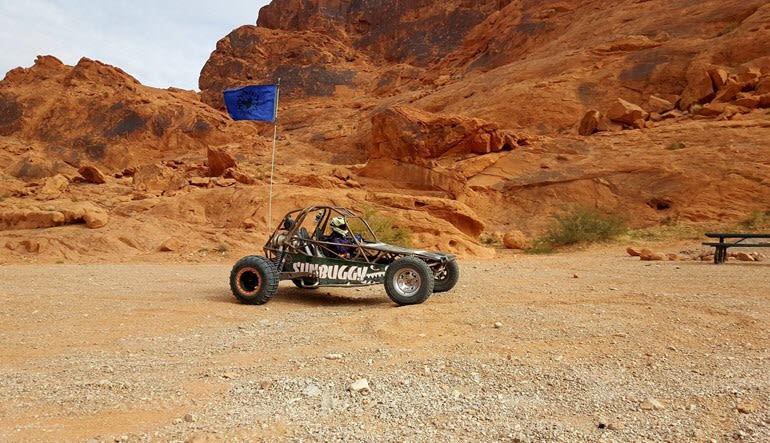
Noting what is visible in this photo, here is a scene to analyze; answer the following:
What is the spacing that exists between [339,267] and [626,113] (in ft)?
75.0

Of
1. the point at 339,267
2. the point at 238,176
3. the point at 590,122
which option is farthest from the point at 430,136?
the point at 339,267

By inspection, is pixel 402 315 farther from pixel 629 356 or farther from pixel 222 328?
pixel 629 356

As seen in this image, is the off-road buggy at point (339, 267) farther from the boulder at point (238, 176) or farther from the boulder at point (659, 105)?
the boulder at point (659, 105)

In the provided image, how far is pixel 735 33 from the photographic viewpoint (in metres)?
29.1

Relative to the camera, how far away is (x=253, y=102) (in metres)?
14.6

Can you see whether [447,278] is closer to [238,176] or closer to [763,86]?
[238,176]

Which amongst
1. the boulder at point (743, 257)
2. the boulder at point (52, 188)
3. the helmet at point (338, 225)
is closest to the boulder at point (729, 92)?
the boulder at point (743, 257)

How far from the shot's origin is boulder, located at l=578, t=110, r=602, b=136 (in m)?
26.6

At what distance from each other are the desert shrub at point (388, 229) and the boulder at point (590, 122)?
48.4 feet

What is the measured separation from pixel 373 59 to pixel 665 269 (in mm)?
59780

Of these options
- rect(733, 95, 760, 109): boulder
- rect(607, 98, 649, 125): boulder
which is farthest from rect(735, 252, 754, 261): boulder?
rect(607, 98, 649, 125): boulder

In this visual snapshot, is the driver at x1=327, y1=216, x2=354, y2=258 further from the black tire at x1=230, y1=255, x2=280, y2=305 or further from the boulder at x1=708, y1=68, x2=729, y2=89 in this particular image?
the boulder at x1=708, y1=68, x2=729, y2=89

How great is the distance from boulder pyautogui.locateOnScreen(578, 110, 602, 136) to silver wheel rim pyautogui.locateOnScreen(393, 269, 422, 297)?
22.2 m

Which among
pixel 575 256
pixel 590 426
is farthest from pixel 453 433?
pixel 575 256
